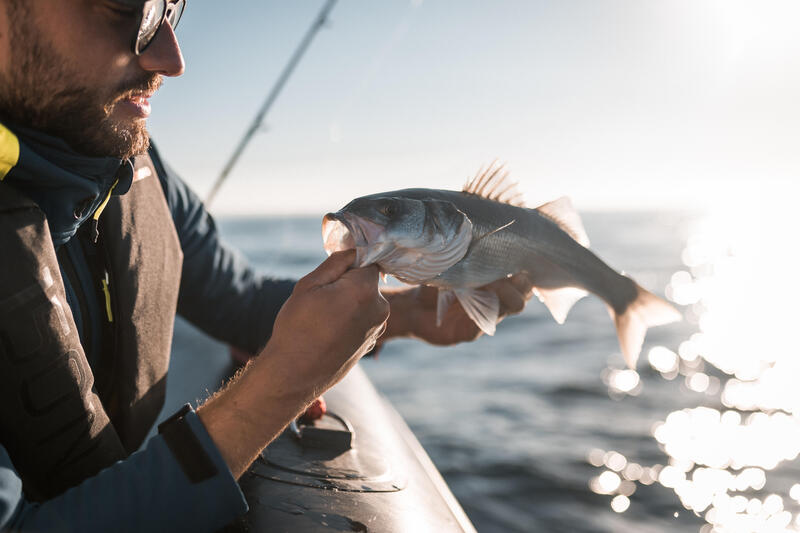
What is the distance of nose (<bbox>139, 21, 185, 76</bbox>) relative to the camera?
2070 millimetres

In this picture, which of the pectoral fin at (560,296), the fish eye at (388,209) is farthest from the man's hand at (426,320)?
the fish eye at (388,209)

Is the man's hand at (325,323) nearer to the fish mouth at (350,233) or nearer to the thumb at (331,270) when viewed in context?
the thumb at (331,270)

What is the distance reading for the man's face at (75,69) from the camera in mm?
1844

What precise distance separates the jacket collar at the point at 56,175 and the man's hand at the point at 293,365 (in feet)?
2.65

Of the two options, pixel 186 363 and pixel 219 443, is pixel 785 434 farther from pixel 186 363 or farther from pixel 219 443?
pixel 219 443

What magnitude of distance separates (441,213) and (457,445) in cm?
541

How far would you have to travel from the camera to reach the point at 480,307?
2600 mm

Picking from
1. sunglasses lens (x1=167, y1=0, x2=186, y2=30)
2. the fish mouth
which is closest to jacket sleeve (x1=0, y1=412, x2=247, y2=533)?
the fish mouth

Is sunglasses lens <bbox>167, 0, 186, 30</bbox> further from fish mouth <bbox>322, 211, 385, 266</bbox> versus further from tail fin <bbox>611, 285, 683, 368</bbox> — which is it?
tail fin <bbox>611, 285, 683, 368</bbox>

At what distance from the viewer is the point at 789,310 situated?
19469mm

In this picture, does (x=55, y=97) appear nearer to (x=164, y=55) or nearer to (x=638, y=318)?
(x=164, y=55)

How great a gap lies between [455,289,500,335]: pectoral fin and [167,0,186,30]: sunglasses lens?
152cm

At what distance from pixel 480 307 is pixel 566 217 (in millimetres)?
718

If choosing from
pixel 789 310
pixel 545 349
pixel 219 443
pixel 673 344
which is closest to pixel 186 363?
pixel 219 443
